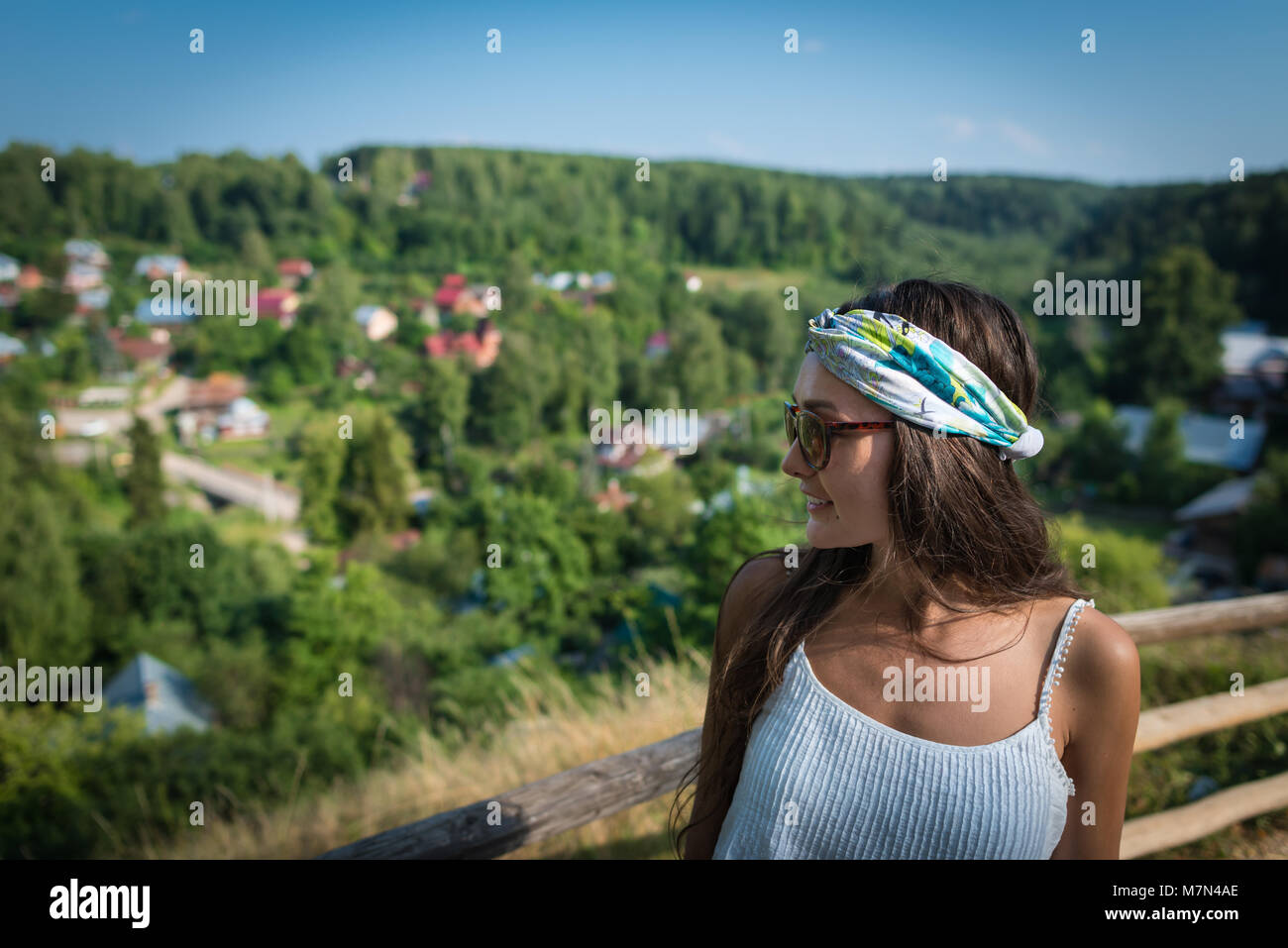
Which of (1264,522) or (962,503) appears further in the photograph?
(1264,522)

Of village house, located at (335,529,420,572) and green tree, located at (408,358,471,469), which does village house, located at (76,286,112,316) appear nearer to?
green tree, located at (408,358,471,469)

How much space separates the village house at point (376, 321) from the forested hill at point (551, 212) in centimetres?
1152

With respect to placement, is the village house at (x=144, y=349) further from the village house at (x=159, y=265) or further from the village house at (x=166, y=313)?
the village house at (x=159, y=265)

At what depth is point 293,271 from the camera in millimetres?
73125

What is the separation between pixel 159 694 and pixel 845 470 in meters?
28.7

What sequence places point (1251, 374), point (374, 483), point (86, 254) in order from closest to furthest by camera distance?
1. point (374, 483)
2. point (1251, 374)
3. point (86, 254)

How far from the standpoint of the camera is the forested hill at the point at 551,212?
66812mm

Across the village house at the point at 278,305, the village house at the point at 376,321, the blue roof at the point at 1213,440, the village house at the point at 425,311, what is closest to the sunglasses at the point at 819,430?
the blue roof at the point at 1213,440

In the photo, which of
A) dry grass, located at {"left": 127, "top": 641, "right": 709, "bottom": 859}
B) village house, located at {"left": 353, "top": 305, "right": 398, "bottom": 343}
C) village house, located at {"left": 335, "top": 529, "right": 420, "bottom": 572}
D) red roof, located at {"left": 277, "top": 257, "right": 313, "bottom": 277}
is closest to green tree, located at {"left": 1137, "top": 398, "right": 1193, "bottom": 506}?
village house, located at {"left": 335, "top": 529, "right": 420, "bottom": 572}

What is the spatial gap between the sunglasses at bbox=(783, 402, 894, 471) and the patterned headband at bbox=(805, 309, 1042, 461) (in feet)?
0.13

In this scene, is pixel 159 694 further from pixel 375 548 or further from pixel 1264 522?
pixel 1264 522

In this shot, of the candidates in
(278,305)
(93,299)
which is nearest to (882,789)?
(278,305)

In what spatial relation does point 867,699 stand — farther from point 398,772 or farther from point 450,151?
point 450,151

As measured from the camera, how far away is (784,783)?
124 centimetres
